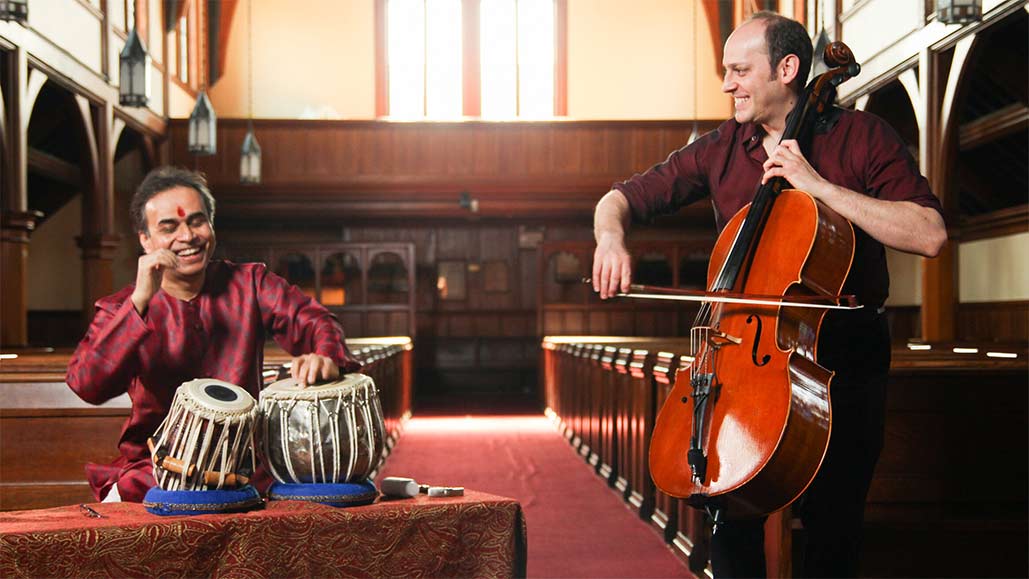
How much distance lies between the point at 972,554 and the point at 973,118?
952 centimetres

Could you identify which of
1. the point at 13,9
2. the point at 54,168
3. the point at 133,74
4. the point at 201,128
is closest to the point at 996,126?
the point at 201,128

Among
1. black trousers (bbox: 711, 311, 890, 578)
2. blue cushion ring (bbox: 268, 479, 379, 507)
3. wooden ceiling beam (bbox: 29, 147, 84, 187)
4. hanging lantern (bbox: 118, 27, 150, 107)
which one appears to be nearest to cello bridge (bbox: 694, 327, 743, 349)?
black trousers (bbox: 711, 311, 890, 578)

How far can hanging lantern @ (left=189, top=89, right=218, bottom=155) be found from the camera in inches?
401

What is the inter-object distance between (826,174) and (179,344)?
1464 millimetres

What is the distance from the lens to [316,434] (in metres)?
2.19

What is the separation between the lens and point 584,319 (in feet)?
45.1

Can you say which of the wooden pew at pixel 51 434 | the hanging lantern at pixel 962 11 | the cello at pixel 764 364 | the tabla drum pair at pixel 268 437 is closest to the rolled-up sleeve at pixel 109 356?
the tabla drum pair at pixel 268 437

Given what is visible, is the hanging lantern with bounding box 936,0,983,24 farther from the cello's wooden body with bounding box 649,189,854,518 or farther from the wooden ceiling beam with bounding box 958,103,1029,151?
the cello's wooden body with bounding box 649,189,854,518

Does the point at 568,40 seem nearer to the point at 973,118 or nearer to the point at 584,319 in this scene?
the point at 584,319

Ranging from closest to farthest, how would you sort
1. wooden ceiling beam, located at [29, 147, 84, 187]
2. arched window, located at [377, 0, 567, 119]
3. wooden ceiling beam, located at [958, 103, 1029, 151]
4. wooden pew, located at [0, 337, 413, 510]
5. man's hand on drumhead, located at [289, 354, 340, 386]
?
man's hand on drumhead, located at [289, 354, 340, 386]
wooden pew, located at [0, 337, 413, 510]
wooden ceiling beam, located at [958, 103, 1029, 151]
wooden ceiling beam, located at [29, 147, 84, 187]
arched window, located at [377, 0, 567, 119]

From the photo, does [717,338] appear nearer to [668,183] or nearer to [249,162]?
[668,183]

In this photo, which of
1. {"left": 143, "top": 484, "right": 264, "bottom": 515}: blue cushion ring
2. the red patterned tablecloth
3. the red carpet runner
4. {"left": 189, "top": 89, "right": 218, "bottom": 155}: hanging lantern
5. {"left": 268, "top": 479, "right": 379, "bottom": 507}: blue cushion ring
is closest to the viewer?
the red patterned tablecloth

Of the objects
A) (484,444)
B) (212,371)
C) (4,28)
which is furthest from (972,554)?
(4,28)

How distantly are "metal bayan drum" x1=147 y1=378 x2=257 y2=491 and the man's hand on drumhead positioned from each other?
138 millimetres
